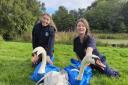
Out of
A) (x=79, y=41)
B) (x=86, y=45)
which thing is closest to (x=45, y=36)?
(x=79, y=41)

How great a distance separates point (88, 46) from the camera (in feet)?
23.0

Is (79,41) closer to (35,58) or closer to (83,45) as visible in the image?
(83,45)

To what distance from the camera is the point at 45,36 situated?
8195mm

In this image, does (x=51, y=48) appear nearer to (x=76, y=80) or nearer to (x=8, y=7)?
(x=76, y=80)

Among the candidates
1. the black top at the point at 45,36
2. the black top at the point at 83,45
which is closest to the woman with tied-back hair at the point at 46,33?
the black top at the point at 45,36

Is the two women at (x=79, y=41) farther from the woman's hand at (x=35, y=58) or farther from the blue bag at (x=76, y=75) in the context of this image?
the blue bag at (x=76, y=75)

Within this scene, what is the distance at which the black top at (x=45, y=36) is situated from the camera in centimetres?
812

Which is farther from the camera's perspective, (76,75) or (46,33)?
(46,33)

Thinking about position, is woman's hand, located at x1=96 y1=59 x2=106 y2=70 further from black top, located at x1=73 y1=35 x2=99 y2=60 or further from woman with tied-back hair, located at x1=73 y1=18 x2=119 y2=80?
black top, located at x1=73 y1=35 x2=99 y2=60

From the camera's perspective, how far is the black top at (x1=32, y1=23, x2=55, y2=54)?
26.6 feet

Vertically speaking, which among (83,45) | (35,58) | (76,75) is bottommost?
(76,75)

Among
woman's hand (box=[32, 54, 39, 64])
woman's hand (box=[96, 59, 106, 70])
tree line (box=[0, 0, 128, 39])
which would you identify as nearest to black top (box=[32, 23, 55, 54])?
woman's hand (box=[32, 54, 39, 64])

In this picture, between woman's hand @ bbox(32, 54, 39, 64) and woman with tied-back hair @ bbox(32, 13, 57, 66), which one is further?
woman with tied-back hair @ bbox(32, 13, 57, 66)

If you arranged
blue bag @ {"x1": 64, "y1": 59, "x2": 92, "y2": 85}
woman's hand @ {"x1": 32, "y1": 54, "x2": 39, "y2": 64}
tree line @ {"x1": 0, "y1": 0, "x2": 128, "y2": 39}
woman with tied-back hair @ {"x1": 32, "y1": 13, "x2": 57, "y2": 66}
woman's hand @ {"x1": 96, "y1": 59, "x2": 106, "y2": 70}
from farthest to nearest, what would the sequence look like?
tree line @ {"x1": 0, "y1": 0, "x2": 128, "y2": 39} → woman with tied-back hair @ {"x1": 32, "y1": 13, "x2": 57, "y2": 66} → woman's hand @ {"x1": 96, "y1": 59, "x2": 106, "y2": 70} → woman's hand @ {"x1": 32, "y1": 54, "x2": 39, "y2": 64} → blue bag @ {"x1": 64, "y1": 59, "x2": 92, "y2": 85}
